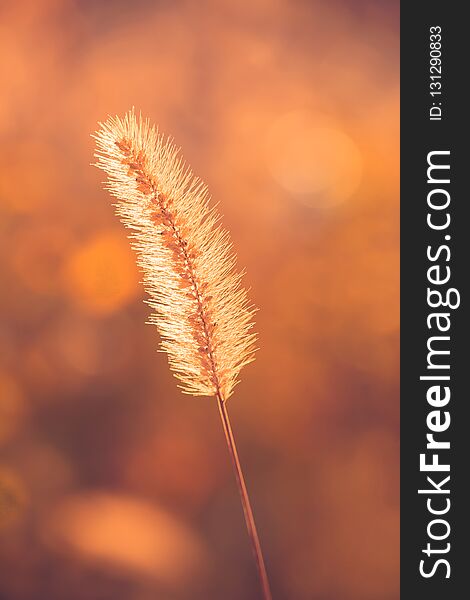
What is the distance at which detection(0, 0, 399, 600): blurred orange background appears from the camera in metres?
0.81

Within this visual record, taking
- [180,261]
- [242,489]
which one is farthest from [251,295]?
[242,489]

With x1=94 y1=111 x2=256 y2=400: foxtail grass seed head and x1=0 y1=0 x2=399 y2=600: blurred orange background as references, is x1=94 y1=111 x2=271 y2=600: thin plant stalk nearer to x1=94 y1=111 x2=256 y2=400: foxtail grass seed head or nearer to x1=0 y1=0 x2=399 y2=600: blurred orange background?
x1=94 y1=111 x2=256 y2=400: foxtail grass seed head

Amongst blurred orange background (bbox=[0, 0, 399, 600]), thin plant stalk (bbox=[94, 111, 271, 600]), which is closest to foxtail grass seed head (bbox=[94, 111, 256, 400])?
thin plant stalk (bbox=[94, 111, 271, 600])

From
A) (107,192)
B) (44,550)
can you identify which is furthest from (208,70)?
(44,550)

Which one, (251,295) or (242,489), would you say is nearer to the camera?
(242,489)

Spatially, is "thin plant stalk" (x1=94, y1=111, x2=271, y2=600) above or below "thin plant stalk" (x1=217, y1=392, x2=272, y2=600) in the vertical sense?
above

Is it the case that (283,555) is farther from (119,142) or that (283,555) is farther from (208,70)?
(208,70)

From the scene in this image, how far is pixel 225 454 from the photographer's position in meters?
0.83

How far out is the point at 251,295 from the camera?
32.6 inches

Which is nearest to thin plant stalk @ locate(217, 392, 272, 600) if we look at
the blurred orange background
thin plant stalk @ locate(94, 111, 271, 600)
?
thin plant stalk @ locate(94, 111, 271, 600)

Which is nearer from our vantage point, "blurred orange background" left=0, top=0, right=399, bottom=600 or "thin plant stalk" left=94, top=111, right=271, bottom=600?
"thin plant stalk" left=94, top=111, right=271, bottom=600

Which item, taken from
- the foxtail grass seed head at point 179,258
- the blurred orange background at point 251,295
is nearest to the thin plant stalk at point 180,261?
the foxtail grass seed head at point 179,258

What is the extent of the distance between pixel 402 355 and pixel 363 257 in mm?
163

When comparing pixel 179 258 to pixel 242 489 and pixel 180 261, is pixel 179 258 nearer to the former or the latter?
pixel 180 261
